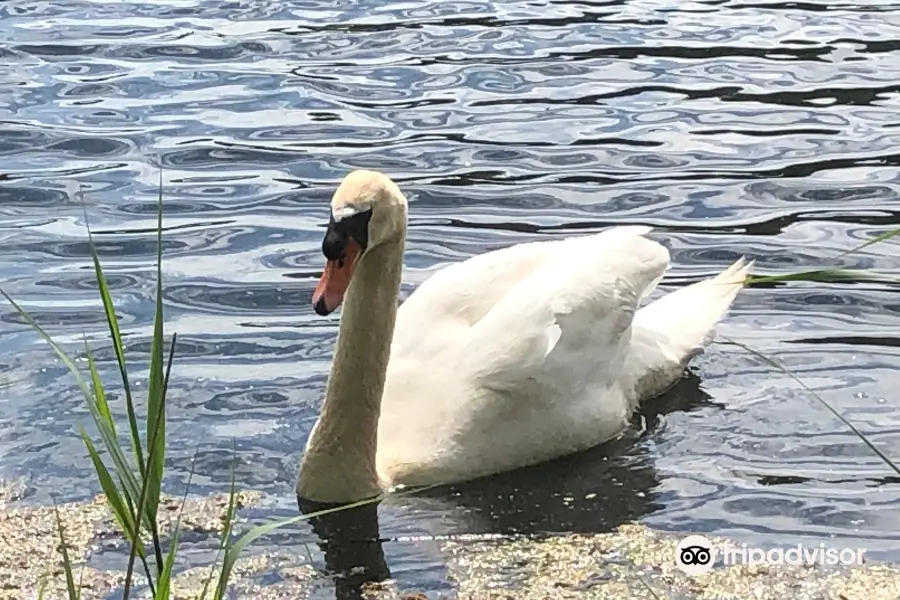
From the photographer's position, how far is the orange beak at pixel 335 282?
5539mm

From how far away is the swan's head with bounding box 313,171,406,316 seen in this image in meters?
5.57

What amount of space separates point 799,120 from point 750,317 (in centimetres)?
259

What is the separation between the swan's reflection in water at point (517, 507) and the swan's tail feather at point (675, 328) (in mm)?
453

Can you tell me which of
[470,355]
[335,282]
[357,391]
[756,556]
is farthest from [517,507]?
[335,282]

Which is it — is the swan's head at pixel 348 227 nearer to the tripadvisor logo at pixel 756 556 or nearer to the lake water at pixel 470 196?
the lake water at pixel 470 196

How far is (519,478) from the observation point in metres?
6.28

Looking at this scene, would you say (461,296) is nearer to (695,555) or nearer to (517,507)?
(517,507)

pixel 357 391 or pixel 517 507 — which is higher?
pixel 357 391

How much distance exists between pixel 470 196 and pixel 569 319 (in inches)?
103

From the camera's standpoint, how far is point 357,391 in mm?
5953

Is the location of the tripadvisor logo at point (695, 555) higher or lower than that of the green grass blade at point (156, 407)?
lower

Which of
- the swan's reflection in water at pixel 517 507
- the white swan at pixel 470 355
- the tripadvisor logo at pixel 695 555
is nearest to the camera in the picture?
the tripadvisor logo at pixel 695 555

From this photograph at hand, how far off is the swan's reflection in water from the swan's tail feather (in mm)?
453

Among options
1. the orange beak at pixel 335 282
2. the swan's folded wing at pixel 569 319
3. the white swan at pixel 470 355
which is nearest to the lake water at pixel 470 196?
the white swan at pixel 470 355
